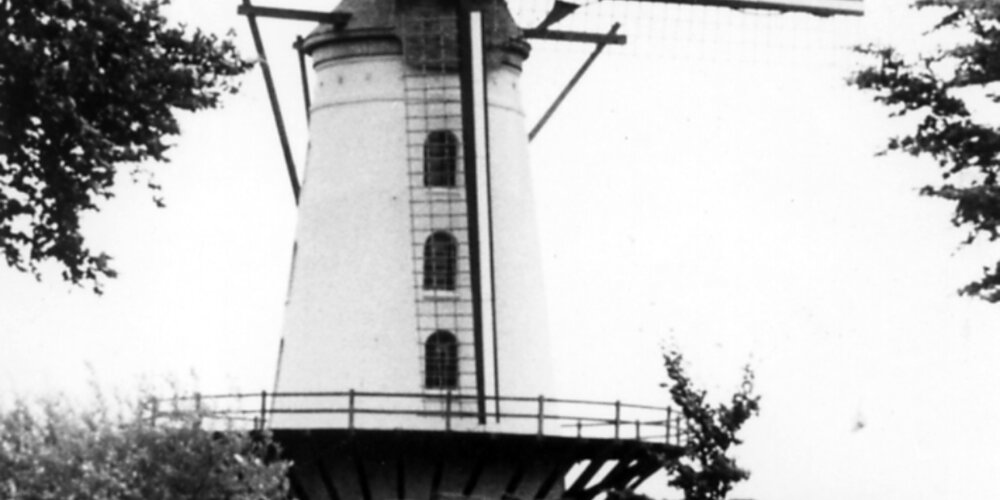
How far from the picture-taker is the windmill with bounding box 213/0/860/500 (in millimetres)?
29734

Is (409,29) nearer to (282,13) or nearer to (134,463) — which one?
(282,13)

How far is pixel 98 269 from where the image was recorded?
22.9 m

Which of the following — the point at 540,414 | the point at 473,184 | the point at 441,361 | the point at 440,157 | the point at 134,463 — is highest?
the point at 440,157

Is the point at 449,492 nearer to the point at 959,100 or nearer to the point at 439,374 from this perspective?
the point at 439,374

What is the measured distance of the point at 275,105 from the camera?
31.2 m

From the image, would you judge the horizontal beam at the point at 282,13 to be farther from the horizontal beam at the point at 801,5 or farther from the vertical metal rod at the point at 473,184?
the horizontal beam at the point at 801,5

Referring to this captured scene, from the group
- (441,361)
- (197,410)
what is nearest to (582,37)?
(441,361)

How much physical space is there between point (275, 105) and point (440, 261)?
120 inches

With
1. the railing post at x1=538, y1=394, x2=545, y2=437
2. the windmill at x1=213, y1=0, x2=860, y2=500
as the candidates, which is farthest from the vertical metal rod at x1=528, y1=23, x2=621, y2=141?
the railing post at x1=538, y1=394, x2=545, y2=437

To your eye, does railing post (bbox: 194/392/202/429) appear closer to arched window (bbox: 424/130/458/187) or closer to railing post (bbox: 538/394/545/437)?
railing post (bbox: 538/394/545/437)

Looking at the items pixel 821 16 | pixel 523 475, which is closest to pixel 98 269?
pixel 523 475

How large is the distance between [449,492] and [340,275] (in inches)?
127

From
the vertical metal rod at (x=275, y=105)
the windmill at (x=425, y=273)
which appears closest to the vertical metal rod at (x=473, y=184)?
the windmill at (x=425, y=273)

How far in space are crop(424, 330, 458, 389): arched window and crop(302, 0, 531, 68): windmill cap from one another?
370 cm
